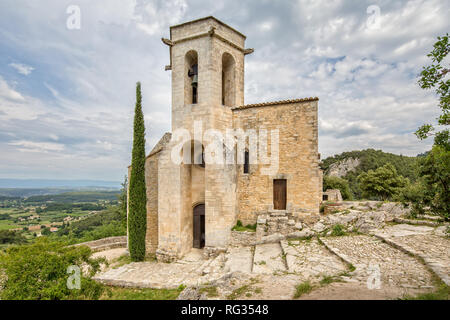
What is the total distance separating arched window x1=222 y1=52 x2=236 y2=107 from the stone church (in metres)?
0.09

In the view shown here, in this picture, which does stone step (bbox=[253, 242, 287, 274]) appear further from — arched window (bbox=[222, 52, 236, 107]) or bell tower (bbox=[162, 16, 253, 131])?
arched window (bbox=[222, 52, 236, 107])

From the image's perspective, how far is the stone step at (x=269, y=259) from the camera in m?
6.37

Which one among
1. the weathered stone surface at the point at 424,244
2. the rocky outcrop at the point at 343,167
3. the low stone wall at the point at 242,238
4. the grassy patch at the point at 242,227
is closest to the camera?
the weathered stone surface at the point at 424,244

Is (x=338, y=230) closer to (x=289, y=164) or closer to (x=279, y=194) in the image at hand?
(x=279, y=194)

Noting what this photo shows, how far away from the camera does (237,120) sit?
11.0 meters

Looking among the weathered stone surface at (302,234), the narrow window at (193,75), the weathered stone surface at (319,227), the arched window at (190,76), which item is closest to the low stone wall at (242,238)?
the weathered stone surface at (302,234)

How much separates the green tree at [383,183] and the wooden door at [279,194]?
16973 millimetres

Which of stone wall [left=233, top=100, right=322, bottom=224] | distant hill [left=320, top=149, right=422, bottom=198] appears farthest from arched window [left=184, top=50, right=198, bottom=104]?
distant hill [left=320, top=149, right=422, bottom=198]

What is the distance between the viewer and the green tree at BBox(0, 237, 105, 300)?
520 centimetres

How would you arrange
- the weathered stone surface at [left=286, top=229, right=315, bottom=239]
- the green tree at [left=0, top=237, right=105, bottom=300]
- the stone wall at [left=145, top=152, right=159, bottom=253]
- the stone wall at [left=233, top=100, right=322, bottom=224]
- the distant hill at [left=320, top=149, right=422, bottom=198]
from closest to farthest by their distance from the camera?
the green tree at [left=0, top=237, right=105, bottom=300] < the weathered stone surface at [left=286, top=229, right=315, bottom=239] < the stone wall at [left=233, top=100, right=322, bottom=224] < the stone wall at [left=145, top=152, right=159, bottom=253] < the distant hill at [left=320, top=149, right=422, bottom=198]

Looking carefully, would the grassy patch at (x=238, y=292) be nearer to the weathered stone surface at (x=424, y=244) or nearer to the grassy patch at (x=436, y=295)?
the grassy patch at (x=436, y=295)

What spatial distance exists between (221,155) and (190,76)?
4994mm

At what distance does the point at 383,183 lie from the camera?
21.3 m
